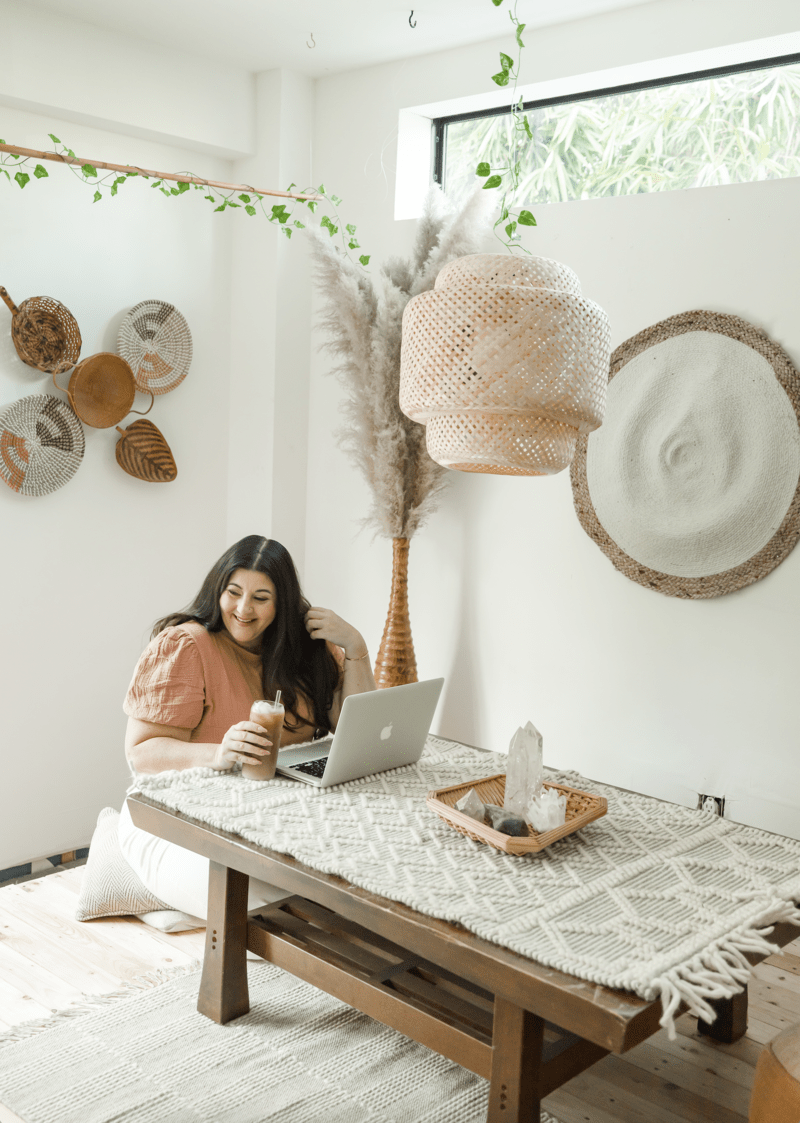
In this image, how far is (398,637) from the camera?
3.06 meters

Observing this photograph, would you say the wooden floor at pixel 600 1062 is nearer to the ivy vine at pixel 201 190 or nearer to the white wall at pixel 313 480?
the white wall at pixel 313 480

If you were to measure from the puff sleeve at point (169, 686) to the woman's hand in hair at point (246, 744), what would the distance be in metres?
0.30

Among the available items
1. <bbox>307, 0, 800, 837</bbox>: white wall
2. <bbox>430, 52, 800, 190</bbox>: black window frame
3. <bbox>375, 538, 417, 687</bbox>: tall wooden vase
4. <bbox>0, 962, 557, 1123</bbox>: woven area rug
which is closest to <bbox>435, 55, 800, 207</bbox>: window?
<bbox>430, 52, 800, 190</bbox>: black window frame

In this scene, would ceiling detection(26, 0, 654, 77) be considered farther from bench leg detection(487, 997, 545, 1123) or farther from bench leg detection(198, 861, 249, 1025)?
bench leg detection(487, 997, 545, 1123)

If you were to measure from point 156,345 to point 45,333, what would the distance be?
40 cm

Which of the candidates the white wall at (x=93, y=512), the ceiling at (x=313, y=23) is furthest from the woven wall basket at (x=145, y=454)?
the ceiling at (x=313, y=23)

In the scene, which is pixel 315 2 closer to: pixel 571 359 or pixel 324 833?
pixel 571 359

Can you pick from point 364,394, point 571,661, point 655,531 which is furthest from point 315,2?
point 571,661

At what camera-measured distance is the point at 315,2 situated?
2768 mm

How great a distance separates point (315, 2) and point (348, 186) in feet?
2.15

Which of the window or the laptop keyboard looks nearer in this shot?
the laptop keyboard

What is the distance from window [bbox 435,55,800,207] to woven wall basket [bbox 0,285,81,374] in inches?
50.3

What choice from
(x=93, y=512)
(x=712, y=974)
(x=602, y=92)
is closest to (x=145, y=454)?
(x=93, y=512)

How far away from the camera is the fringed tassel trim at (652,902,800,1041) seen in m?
1.28
